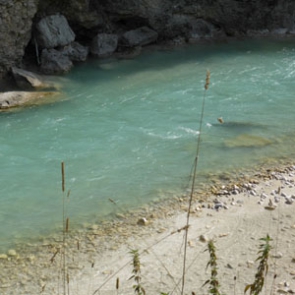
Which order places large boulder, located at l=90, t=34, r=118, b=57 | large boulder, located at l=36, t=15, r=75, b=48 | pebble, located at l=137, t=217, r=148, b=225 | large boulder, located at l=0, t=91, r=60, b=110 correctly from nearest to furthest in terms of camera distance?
1. pebble, located at l=137, t=217, r=148, b=225
2. large boulder, located at l=0, t=91, r=60, b=110
3. large boulder, located at l=36, t=15, r=75, b=48
4. large boulder, located at l=90, t=34, r=118, b=57

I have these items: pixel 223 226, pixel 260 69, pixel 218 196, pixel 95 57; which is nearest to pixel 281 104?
pixel 260 69

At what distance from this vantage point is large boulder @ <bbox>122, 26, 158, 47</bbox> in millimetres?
17984

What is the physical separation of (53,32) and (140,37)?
363 centimetres

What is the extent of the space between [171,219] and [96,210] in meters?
1.28

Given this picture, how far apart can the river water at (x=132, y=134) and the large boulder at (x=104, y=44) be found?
0.78 m

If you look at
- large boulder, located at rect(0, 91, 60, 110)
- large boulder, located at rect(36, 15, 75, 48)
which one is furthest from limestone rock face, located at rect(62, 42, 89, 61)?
large boulder, located at rect(0, 91, 60, 110)

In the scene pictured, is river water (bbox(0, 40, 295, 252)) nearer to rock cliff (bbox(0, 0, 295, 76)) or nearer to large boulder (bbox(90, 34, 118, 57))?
large boulder (bbox(90, 34, 118, 57))

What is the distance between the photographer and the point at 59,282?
235 inches

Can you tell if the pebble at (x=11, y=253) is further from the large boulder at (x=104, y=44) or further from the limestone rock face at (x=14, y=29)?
the large boulder at (x=104, y=44)

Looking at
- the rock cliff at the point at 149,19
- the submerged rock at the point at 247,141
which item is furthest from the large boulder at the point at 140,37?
the submerged rock at the point at 247,141

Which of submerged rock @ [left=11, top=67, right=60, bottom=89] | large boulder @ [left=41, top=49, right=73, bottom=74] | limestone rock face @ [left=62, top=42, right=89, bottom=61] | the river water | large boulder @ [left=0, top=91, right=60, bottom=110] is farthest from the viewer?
limestone rock face @ [left=62, top=42, right=89, bottom=61]

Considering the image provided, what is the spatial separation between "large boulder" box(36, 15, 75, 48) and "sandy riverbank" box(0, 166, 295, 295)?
33.4 ft

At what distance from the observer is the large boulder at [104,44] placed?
1725cm

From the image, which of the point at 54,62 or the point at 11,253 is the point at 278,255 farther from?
the point at 54,62
